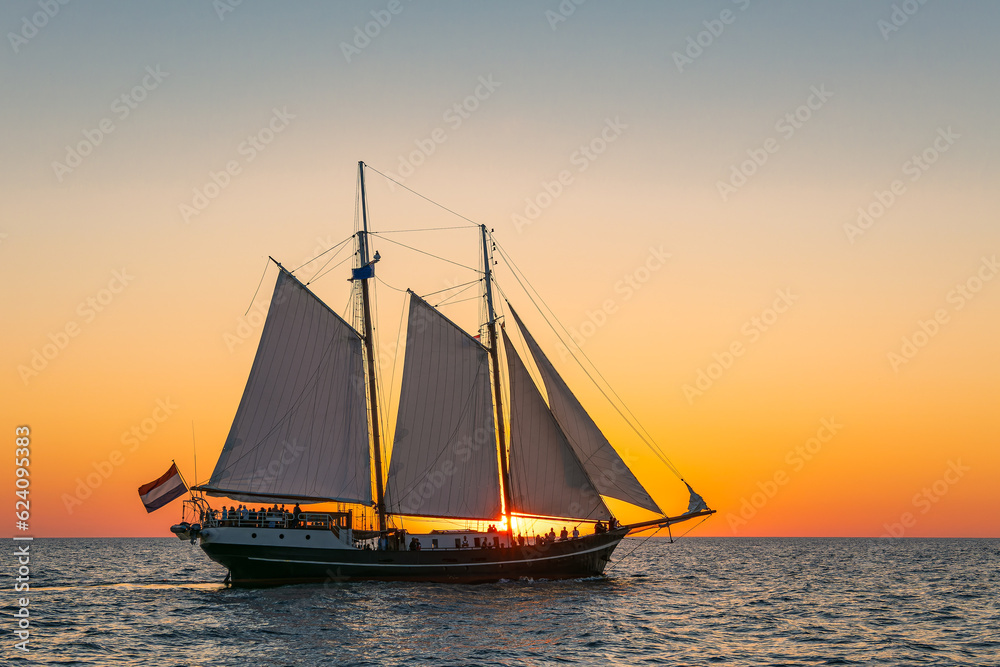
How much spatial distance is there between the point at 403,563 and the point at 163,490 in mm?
14913

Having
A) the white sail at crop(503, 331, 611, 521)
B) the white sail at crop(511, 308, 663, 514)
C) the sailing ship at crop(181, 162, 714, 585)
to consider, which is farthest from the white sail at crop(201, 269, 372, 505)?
the white sail at crop(511, 308, 663, 514)

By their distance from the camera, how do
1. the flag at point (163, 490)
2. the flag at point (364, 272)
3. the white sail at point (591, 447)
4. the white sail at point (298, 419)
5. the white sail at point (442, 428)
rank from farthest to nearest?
the flag at point (364, 272), the white sail at point (442, 428), the white sail at point (591, 447), the white sail at point (298, 419), the flag at point (163, 490)

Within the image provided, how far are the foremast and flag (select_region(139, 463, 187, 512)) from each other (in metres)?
12.4

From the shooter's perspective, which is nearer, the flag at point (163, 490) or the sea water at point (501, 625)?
the sea water at point (501, 625)

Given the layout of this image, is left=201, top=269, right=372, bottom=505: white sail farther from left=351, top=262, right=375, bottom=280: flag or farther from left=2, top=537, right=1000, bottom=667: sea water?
left=2, top=537, right=1000, bottom=667: sea water

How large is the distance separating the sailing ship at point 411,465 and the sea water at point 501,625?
202 cm

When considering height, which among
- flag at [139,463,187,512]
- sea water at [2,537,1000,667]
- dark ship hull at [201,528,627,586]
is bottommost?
sea water at [2,537,1000,667]

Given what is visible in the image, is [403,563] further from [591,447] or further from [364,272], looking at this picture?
[364,272]

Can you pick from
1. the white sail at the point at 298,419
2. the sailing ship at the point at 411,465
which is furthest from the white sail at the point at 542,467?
the white sail at the point at 298,419

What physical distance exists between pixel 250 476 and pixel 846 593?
136ft

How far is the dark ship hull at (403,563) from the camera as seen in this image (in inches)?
2131

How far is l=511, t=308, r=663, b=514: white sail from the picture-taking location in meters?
56.9

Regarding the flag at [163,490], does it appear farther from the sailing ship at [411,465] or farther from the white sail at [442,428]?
the white sail at [442,428]

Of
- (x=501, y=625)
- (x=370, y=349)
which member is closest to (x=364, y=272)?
(x=370, y=349)
